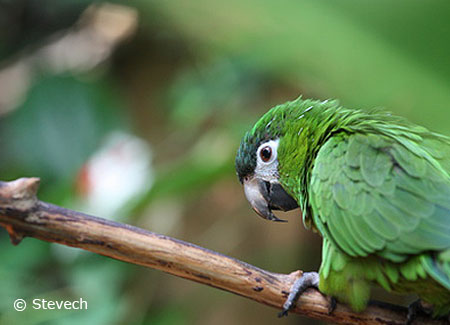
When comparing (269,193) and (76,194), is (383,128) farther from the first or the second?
(76,194)

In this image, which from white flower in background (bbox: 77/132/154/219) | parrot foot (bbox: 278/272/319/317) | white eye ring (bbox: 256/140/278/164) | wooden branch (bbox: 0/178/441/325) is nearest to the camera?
wooden branch (bbox: 0/178/441/325)

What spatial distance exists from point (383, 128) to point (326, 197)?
0.98 ft

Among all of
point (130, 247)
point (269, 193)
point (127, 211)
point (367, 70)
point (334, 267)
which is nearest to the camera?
point (367, 70)

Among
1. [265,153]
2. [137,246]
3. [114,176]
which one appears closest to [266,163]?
[265,153]

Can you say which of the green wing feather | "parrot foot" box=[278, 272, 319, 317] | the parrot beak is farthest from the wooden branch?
the parrot beak

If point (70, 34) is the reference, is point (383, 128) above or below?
above

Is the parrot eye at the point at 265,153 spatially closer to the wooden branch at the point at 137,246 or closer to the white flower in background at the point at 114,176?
the wooden branch at the point at 137,246

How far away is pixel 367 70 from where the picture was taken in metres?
0.49

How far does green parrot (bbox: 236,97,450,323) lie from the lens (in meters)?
1.30

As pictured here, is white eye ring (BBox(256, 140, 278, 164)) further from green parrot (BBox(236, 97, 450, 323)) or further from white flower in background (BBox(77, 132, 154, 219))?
white flower in background (BBox(77, 132, 154, 219))

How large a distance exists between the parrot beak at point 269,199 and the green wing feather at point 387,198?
0.89ft

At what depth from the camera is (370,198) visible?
1363 mm

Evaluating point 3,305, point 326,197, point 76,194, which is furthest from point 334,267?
point 3,305

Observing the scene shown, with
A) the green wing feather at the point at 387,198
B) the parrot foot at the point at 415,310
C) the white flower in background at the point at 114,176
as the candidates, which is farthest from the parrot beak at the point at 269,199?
the white flower in background at the point at 114,176
